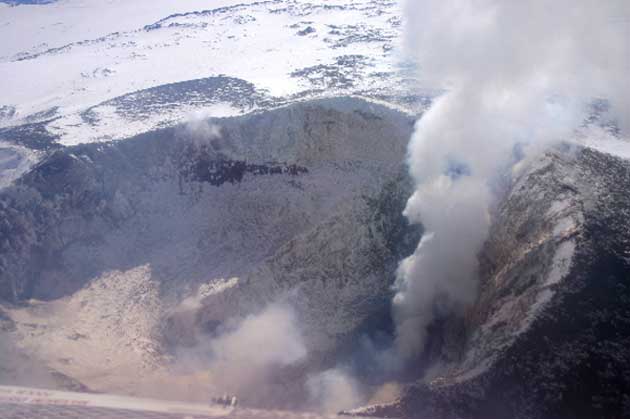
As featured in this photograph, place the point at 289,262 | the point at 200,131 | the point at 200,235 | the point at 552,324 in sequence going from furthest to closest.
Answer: the point at 200,131
the point at 200,235
the point at 289,262
the point at 552,324

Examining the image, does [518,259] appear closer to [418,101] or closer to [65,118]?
[418,101]

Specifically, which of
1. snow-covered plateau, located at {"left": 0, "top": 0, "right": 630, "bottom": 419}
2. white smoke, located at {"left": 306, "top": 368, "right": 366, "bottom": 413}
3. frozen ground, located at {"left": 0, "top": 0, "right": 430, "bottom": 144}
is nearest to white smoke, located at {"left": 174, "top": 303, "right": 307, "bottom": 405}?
snow-covered plateau, located at {"left": 0, "top": 0, "right": 630, "bottom": 419}

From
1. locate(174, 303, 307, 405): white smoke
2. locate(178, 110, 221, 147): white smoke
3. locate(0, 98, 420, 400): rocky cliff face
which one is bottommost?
locate(174, 303, 307, 405): white smoke

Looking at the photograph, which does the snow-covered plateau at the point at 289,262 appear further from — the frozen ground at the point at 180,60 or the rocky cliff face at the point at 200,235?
the frozen ground at the point at 180,60

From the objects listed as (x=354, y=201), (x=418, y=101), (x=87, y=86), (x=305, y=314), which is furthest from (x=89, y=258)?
(x=87, y=86)

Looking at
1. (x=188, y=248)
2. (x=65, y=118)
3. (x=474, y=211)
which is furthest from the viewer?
(x=65, y=118)

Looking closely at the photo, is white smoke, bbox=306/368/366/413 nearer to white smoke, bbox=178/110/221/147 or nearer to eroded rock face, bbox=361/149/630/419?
eroded rock face, bbox=361/149/630/419

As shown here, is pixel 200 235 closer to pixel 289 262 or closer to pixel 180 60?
pixel 289 262

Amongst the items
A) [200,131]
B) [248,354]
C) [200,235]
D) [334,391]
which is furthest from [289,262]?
[200,131]
